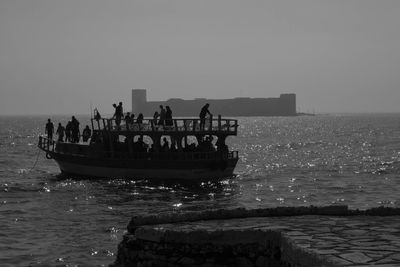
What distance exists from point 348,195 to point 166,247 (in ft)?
71.4

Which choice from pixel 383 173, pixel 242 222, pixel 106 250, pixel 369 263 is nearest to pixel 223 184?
pixel 383 173

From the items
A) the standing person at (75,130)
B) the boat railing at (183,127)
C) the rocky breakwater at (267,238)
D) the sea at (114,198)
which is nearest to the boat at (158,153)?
the boat railing at (183,127)

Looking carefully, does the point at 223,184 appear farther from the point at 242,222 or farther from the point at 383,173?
the point at 242,222

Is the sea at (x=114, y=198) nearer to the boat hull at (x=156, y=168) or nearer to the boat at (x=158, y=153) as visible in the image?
the boat hull at (x=156, y=168)

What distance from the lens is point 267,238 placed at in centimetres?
870

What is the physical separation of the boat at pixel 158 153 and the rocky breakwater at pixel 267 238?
72.3ft

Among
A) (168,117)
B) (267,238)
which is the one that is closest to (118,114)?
(168,117)

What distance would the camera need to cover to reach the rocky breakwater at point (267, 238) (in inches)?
305

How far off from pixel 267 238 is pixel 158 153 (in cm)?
2507

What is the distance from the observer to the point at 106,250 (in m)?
16.8

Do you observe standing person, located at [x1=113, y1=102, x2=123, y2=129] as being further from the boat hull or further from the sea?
the sea

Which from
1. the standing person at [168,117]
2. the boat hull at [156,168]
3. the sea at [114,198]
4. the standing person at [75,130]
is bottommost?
the sea at [114,198]

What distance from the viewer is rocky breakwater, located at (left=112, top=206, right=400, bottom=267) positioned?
773 cm

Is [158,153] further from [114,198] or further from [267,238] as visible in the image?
[267,238]
